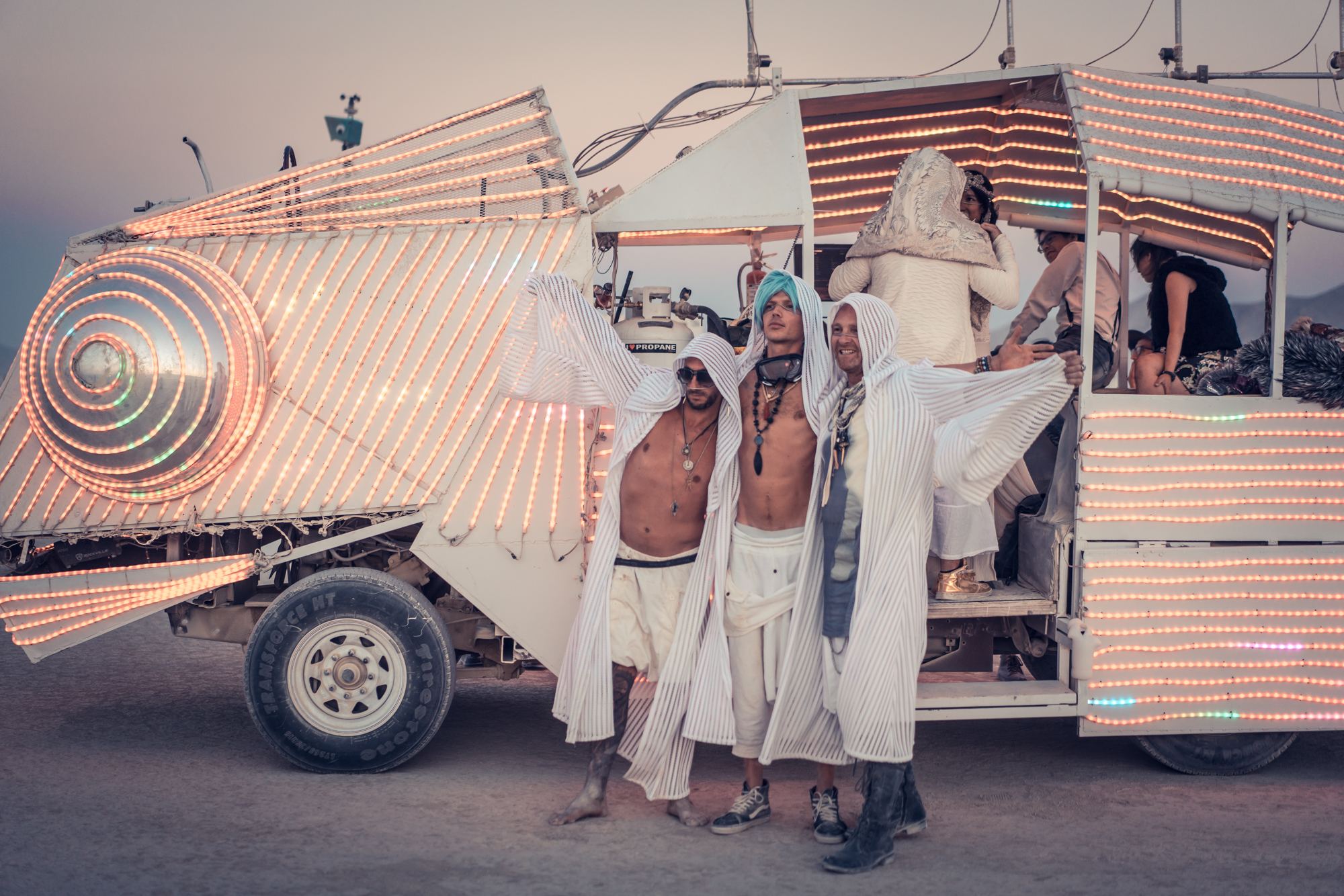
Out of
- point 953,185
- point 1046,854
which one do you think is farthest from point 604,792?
point 953,185

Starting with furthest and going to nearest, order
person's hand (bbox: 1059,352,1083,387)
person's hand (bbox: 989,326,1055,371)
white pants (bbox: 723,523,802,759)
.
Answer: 1. person's hand (bbox: 989,326,1055,371)
2. white pants (bbox: 723,523,802,759)
3. person's hand (bbox: 1059,352,1083,387)

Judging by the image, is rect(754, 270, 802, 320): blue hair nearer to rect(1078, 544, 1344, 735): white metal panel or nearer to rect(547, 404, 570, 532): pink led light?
rect(547, 404, 570, 532): pink led light

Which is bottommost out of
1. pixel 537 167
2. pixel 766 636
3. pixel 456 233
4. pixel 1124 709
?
pixel 1124 709

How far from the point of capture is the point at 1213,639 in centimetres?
473

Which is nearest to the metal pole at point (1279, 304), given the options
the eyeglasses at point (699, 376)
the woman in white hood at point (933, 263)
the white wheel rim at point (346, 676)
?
the woman in white hood at point (933, 263)

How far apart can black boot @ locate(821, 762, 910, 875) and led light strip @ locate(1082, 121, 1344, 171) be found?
3.05m

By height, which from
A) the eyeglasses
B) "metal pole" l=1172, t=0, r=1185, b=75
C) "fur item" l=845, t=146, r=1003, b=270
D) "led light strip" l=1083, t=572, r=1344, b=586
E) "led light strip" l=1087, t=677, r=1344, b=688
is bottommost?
"led light strip" l=1087, t=677, r=1344, b=688

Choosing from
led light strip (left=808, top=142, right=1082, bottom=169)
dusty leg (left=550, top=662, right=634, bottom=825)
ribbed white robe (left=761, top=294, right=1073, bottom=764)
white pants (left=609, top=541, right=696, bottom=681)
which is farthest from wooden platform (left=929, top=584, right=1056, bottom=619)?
led light strip (left=808, top=142, right=1082, bottom=169)

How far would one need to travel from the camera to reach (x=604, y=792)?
14.6 ft

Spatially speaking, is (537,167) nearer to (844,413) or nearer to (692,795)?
(844,413)

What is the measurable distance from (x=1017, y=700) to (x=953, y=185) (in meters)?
2.51

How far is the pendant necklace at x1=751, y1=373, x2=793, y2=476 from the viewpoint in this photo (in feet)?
14.4

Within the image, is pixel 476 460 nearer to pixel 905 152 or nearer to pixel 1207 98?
pixel 905 152

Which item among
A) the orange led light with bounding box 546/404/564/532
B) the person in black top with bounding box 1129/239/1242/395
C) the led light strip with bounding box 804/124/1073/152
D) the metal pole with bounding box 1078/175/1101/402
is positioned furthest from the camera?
the led light strip with bounding box 804/124/1073/152
